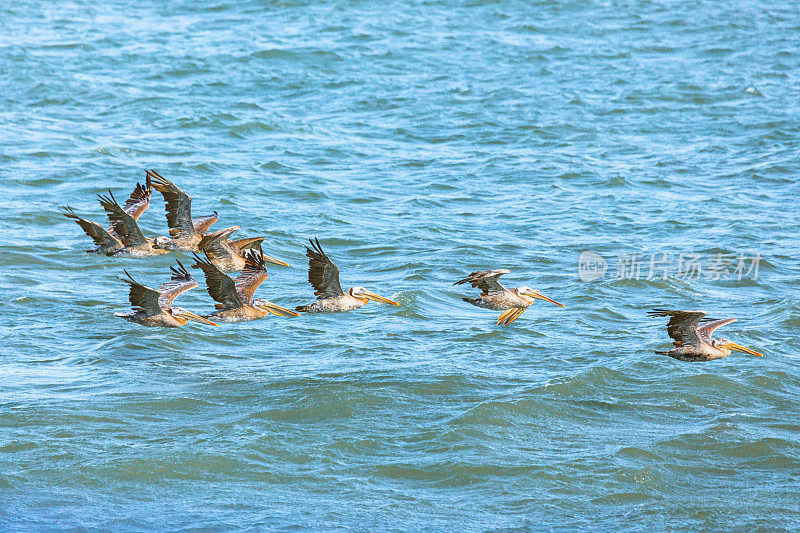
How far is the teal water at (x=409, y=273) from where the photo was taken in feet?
36.4

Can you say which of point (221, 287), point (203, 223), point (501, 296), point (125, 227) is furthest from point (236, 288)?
point (501, 296)

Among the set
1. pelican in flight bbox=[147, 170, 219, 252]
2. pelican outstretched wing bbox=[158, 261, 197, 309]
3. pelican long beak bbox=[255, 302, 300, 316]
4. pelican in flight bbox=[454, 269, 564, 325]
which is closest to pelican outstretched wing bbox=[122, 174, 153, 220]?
pelican in flight bbox=[147, 170, 219, 252]

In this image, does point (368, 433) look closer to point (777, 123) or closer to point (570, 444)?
point (570, 444)

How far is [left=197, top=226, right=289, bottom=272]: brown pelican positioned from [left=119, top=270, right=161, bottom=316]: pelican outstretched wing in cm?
110

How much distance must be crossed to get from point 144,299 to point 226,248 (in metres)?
1.55

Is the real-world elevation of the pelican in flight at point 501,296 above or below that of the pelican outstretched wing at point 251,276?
below

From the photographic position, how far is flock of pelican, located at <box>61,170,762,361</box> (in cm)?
1281

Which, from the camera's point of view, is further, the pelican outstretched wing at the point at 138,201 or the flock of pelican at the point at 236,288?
the pelican outstretched wing at the point at 138,201

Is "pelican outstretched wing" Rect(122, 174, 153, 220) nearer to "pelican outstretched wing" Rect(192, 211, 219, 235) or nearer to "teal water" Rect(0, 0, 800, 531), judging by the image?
"pelican outstretched wing" Rect(192, 211, 219, 235)

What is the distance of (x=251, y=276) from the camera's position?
45.2 ft
